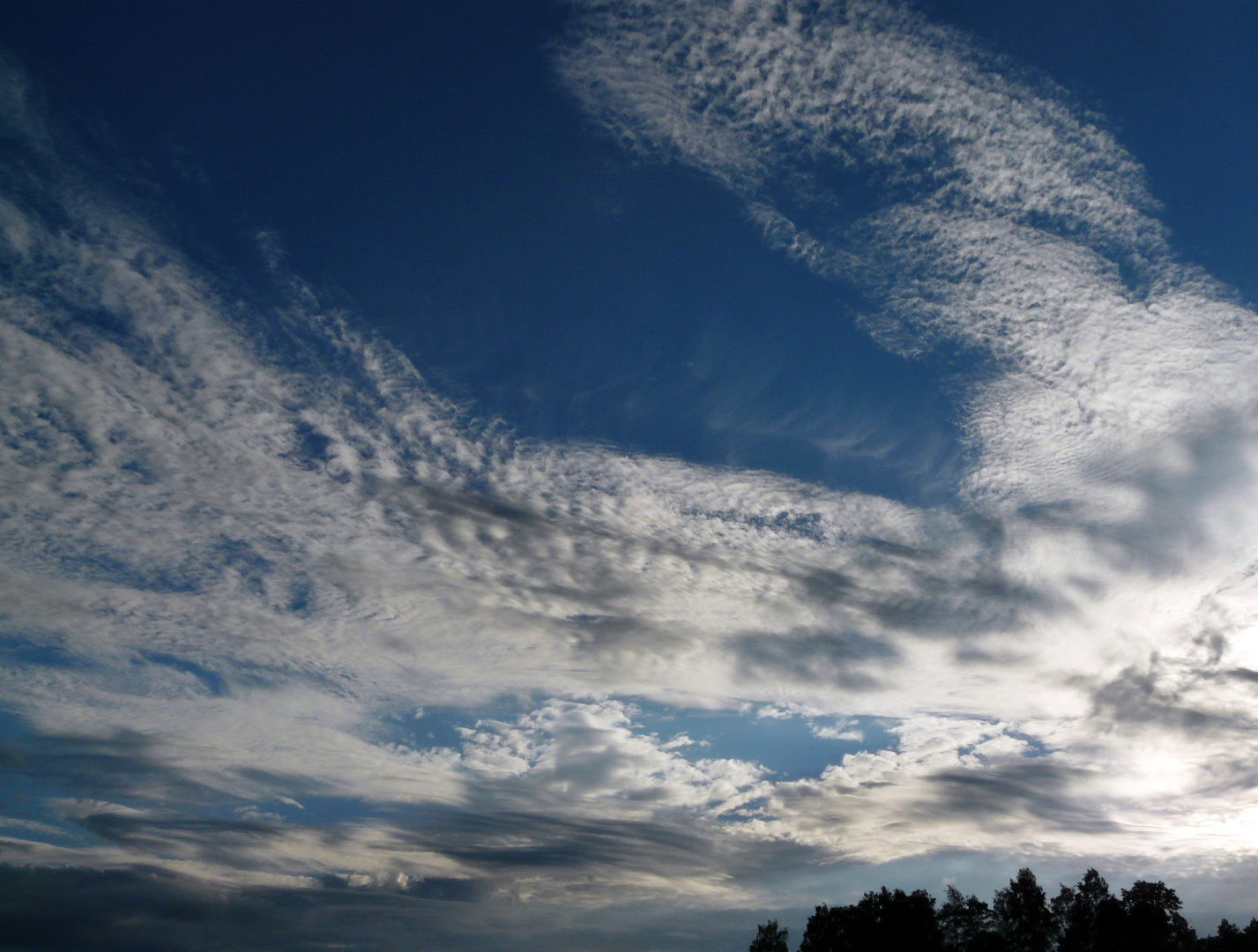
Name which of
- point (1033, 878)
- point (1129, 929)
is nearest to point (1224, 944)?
point (1129, 929)

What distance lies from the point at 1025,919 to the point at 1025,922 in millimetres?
489

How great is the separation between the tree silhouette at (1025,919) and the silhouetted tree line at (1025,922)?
4.8 inches

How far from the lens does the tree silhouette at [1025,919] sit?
117 meters

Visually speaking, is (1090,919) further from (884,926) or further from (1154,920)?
(884,926)

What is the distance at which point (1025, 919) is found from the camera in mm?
118812

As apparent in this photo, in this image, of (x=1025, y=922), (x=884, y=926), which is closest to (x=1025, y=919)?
(x=1025, y=922)

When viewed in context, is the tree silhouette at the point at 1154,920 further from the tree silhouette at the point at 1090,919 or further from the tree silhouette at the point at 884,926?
the tree silhouette at the point at 884,926

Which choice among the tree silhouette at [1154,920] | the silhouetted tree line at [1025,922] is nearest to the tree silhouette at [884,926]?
the silhouetted tree line at [1025,922]

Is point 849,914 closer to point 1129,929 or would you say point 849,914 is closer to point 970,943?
point 970,943

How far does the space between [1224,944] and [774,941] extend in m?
78.5

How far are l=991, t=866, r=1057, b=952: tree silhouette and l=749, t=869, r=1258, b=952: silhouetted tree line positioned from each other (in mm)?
122

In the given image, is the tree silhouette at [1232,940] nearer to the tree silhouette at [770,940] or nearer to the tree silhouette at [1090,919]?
the tree silhouette at [1090,919]

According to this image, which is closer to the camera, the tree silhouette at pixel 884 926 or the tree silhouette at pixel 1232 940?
the tree silhouette at pixel 1232 940

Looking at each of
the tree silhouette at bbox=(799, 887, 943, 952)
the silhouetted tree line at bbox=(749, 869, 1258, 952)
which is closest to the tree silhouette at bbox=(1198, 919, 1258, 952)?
the silhouetted tree line at bbox=(749, 869, 1258, 952)
